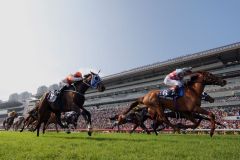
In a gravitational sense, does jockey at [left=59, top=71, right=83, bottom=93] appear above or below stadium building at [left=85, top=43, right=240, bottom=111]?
below

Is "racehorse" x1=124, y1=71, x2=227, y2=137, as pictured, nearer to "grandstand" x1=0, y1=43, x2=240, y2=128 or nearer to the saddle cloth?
the saddle cloth

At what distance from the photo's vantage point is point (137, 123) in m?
18.6

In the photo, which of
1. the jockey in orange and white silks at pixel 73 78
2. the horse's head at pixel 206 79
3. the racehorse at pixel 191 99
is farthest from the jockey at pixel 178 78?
the jockey in orange and white silks at pixel 73 78

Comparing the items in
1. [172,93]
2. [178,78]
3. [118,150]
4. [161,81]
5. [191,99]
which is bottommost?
[118,150]

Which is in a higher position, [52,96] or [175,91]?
[52,96]

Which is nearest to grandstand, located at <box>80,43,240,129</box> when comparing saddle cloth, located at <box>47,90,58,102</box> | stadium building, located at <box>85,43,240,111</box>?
stadium building, located at <box>85,43,240,111</box>

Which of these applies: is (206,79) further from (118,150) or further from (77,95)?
(118,150)

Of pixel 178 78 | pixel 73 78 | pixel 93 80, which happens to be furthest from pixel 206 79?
pixel 73 78

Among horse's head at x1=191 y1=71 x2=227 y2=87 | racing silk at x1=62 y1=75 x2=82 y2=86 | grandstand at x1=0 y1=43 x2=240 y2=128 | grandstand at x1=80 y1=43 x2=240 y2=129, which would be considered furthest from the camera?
grandstand at x1=0 y1=43 x2=240 y2=128

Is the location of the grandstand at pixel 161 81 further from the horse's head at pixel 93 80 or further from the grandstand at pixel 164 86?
the horse's head at pixel 93 80

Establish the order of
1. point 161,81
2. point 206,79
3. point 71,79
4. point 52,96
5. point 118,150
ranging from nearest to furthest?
1. point 118,150
2. point 206,79
3. point 71,79
4. point 52,96
5. point 161,81

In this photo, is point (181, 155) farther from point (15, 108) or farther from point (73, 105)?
point (15, 108)

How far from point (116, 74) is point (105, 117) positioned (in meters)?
18.0

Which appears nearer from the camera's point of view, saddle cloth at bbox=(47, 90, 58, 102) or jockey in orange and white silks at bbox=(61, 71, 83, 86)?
jockey in orange and white silks at bbox=(61, 71, 83, 86)
